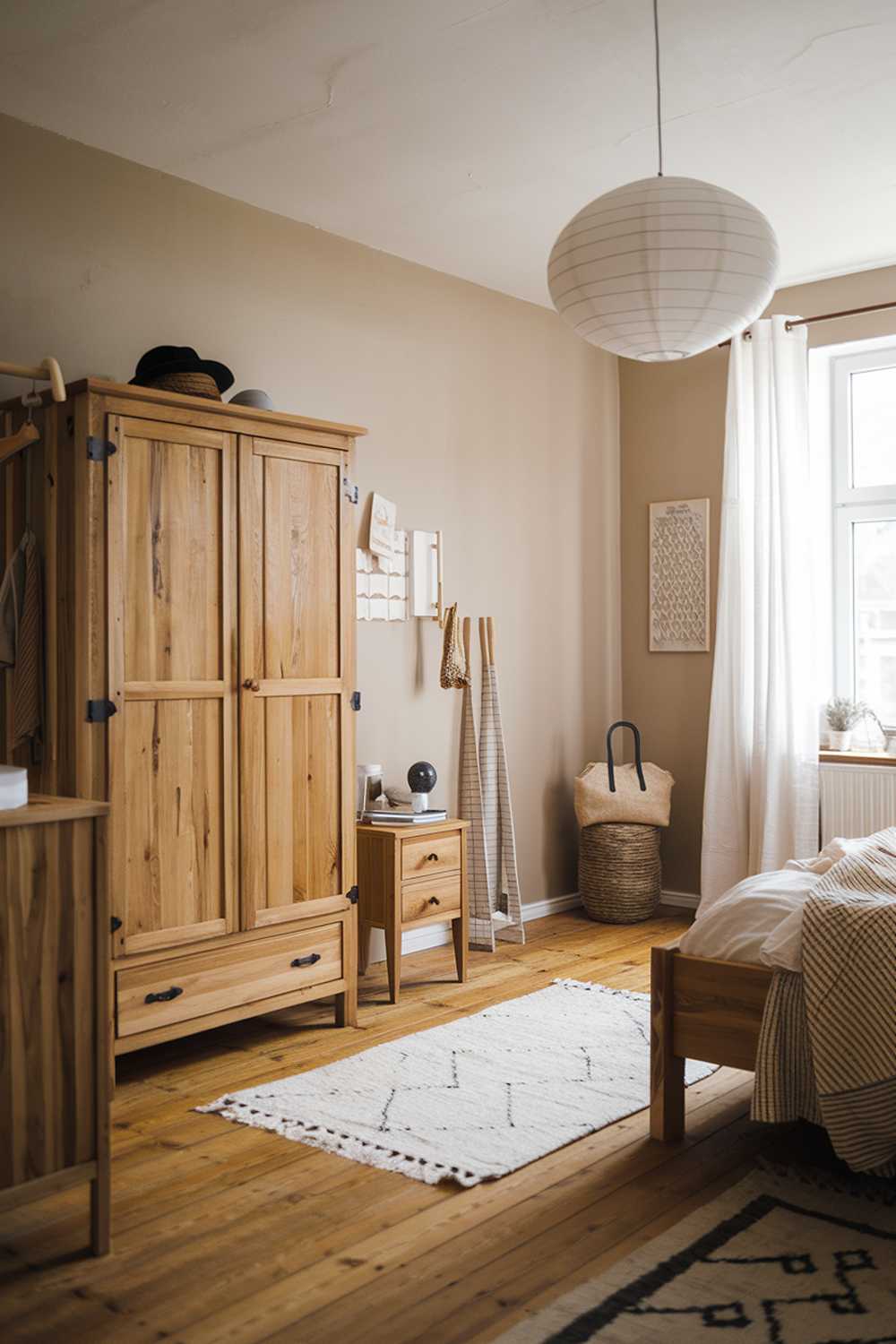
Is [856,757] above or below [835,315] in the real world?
below

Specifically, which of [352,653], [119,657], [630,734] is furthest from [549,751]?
[119,657]

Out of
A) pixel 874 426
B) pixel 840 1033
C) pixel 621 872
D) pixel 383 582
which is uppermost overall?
pixel 874 426

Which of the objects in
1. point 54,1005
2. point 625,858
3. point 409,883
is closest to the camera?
point 54,1005

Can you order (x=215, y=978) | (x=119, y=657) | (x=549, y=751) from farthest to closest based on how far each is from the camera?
(x=549, y=751), (x=215, y=978), (x=119, y=657)

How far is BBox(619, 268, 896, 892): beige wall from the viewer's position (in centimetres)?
531

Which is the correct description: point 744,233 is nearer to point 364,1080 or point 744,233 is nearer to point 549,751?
point 364,1080

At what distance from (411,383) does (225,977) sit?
2.42m

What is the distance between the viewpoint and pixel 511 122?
3396 millimetres

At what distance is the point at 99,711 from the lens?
119 inches

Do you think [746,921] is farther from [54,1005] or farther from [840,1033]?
[54,1005]

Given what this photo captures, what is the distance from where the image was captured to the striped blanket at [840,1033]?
2.34 m

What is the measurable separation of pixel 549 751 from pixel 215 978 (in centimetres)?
235

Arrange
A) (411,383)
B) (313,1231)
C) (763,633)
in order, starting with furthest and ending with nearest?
1. (763,633)
2. (411,383)
3. (313,1231)

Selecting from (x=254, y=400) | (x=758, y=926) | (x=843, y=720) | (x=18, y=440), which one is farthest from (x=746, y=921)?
(x=843, y=720)
